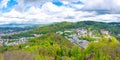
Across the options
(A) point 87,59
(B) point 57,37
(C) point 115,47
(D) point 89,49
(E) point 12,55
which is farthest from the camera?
(B) point 57,37

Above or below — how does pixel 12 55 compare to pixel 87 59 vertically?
above

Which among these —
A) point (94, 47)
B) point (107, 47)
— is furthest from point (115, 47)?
point (94, 47)

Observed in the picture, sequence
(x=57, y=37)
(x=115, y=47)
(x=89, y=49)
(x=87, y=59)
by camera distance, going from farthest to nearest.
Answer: (x=57, y=37) < (x=89, y=49) < (x=115, y=47) < (x=87, y=59)

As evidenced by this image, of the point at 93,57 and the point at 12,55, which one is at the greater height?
the point at 12,55

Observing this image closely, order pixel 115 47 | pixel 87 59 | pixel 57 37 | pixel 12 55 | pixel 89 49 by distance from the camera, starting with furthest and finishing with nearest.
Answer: pixel 57 37
pixel 89 49
pixel 115 47
pixel 87 59
pixel 12 55

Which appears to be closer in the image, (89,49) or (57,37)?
(89,49)

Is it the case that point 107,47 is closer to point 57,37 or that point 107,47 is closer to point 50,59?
point 50,59

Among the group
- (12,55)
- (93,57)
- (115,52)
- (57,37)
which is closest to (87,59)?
(93,57)

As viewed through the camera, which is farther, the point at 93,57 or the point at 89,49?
the point at 89,49

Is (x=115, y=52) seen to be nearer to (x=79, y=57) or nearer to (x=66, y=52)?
(x=79, y=57)
